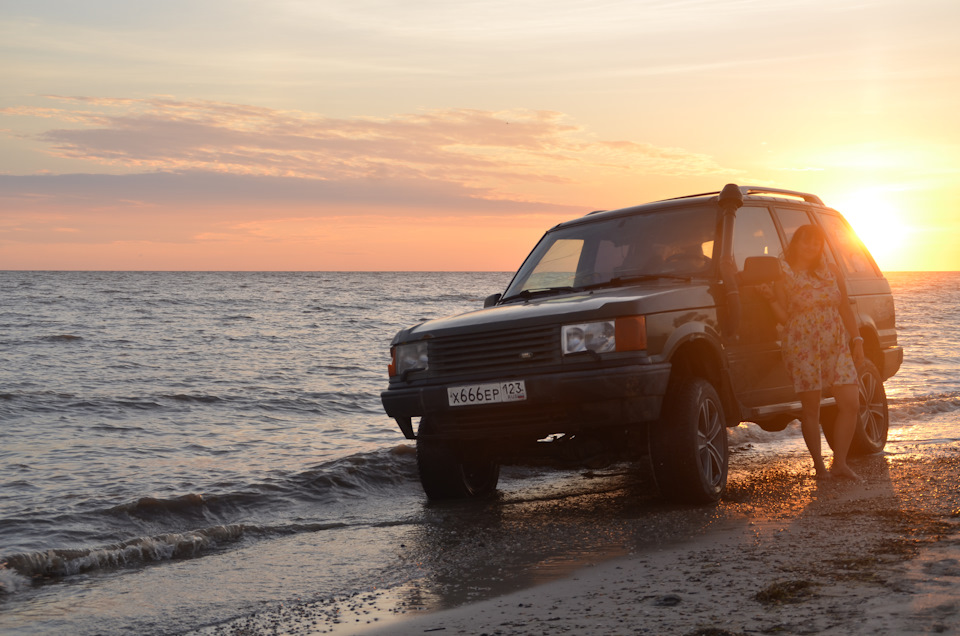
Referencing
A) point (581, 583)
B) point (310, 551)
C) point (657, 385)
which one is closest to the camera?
point (581, 583)

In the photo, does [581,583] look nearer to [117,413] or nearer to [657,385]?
[657,385]

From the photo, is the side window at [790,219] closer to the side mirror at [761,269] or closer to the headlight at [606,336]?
the side mirror at [761,269]

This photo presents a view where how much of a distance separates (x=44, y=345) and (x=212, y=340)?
183 inches

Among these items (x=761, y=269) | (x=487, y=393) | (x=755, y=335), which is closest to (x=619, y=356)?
(x=487, y=393)

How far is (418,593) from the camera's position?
441 centimetres

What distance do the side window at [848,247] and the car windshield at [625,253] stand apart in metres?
1.86

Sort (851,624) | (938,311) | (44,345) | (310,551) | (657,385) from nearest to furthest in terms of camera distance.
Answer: (851,624) < (657,385) < (310,551) < (44,345) < (938,311)

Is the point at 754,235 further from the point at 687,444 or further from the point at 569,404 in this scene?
the point at 569,404

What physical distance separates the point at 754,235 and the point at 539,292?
168 cm

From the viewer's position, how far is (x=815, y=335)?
6.59 metres

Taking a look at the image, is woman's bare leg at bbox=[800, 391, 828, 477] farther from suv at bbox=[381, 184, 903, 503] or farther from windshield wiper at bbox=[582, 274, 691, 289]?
windshield wiper at bbox=[582, 274, 691, 289]

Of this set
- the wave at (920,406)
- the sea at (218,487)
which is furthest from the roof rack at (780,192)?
the wave at (920,406)

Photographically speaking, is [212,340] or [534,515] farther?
[212,340]

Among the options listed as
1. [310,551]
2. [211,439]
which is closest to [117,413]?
[211,439]
